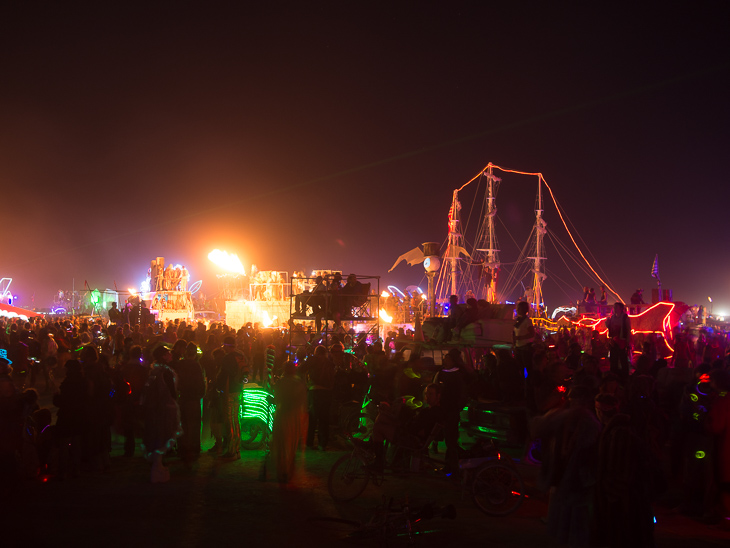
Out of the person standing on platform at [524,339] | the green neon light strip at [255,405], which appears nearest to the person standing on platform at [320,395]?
the green neon light strip at [255,405]

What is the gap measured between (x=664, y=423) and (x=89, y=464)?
8.51 metres

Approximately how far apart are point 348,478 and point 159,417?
8.85ft

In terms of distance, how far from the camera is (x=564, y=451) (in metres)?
4.17

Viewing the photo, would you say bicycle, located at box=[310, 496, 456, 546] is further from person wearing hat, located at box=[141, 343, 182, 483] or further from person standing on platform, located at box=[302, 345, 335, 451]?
person standing on platform, located at box=[302, 345, 335, 451]

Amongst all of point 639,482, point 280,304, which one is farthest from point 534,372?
point 280,304

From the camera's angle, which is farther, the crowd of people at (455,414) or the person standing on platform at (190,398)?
the person standing on platform at (190,398)

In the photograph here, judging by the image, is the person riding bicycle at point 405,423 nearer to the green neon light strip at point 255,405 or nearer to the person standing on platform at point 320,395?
the person standing on platform at point 320,395

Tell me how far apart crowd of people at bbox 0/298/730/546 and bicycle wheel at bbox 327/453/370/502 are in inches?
9.6

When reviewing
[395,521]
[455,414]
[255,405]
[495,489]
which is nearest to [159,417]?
[255,405]

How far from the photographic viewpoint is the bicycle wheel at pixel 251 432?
30.2 ft

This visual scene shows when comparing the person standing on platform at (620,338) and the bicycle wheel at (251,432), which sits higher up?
the person standing on platform at (620,338)

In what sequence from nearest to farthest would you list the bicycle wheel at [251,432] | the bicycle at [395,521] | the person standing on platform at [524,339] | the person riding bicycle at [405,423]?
the bicycle at [395,521] → the person riding bicycle at [405,423] → the person standing on platform at [524,339] → the bicycle wheel at [251,432]

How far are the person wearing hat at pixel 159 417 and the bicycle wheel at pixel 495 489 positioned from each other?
402cm

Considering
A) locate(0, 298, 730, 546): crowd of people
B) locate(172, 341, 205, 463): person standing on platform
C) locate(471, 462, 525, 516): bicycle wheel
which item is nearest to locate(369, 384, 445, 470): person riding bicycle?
locate(0, 298, 730, 546): crowd of people
